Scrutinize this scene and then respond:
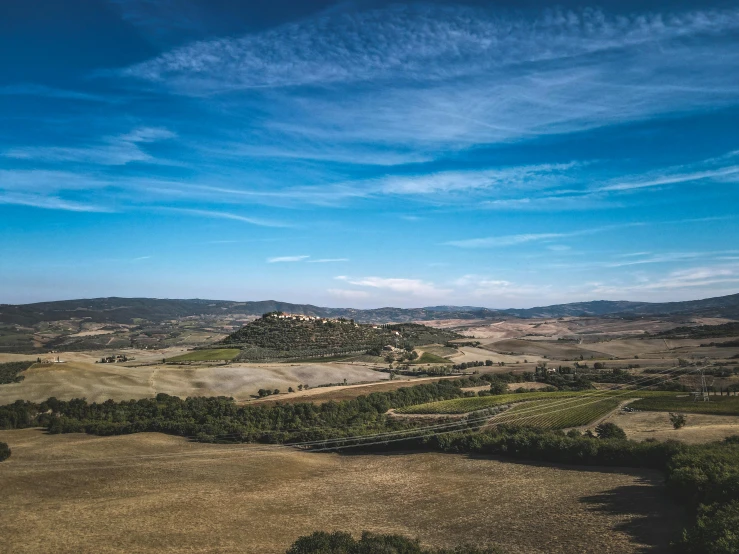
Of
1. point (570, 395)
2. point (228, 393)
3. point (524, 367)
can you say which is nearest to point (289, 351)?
point (228, 393)

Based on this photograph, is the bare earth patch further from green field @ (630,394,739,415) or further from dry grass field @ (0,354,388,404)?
dry grass field @ (0,354,388,404)

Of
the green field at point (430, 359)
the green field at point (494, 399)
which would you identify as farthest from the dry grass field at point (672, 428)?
the green field at point (430, 359)

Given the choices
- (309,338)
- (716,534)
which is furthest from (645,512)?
(309,338)

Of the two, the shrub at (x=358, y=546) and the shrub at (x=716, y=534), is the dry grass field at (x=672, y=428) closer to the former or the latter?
the shrub at (x=716, y=534)

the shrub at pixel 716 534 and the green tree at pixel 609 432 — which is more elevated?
the shrub at pixel 716 534

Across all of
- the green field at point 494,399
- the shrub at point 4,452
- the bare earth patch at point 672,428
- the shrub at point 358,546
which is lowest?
the green field at point 494,399

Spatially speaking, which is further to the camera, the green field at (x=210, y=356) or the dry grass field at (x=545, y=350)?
the dry grass field at (x=545, y=350)

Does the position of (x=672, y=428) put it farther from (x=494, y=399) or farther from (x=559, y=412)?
(x=494, y=399)
